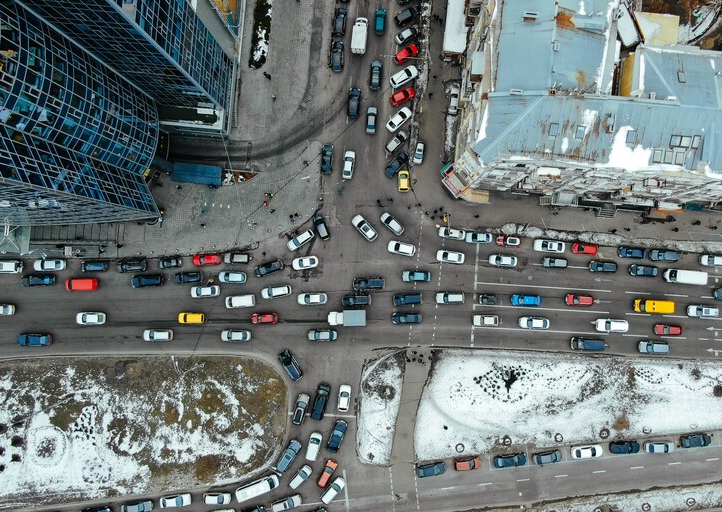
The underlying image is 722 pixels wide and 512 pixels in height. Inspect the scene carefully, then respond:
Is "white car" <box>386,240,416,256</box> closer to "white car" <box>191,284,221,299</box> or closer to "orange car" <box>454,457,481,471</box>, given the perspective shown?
"white car" <box>191,284,221,299</box>

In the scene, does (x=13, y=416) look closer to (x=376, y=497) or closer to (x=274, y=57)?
(x=376, y=497)

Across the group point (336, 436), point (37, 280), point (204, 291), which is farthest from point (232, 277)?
point (37, 280)

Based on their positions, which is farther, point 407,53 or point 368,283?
point 407,53

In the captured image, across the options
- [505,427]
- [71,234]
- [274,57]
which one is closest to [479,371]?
[505,427]

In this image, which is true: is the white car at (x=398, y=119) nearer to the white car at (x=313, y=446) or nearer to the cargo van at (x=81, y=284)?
the white car at (x=313, y=446)

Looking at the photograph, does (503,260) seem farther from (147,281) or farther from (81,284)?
(81,284)

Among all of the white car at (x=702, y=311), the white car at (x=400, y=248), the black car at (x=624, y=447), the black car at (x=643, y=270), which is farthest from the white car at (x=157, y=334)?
the white car at (x=702, y=311)

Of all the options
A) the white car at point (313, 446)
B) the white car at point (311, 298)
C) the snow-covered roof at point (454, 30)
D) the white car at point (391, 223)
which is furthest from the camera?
the white car at point (391, 223)
